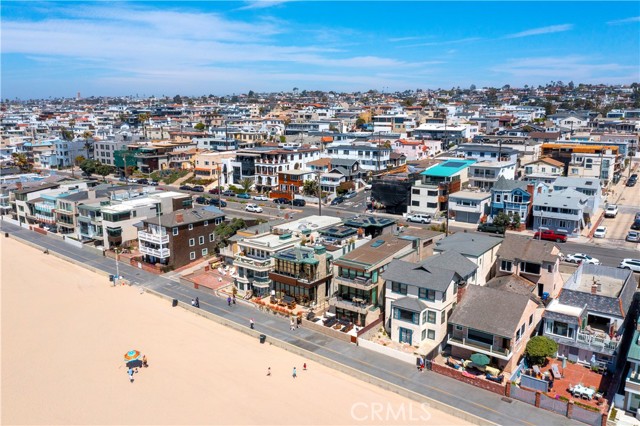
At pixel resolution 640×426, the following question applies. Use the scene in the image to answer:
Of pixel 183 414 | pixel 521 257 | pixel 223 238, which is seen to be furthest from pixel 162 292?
pixel 521 257

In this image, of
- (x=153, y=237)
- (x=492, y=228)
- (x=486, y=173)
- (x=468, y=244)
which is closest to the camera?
(x=468, y=244)

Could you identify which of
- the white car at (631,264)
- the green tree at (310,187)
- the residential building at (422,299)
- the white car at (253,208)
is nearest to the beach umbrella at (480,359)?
the residential building at (422,299)

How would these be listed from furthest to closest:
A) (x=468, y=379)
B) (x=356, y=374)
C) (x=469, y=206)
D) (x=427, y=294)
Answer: (x=469, y=206)
(x=427, y=294)
(x=356, y=374)
(x=468, y=379)

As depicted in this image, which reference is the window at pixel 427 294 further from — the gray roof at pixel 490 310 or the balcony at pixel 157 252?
the balcony at pixel 157 252

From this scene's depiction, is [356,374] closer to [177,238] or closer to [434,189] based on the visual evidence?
[177,238]

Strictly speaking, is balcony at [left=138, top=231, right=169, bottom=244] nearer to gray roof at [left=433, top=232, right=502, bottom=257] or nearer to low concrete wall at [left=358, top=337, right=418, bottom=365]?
low concrete wall at [left=358, top=337, right=418, bottom=365]

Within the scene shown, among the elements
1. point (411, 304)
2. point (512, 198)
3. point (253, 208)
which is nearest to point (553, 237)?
point (512, 198)

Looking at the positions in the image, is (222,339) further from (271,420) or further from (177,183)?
(177,183)
